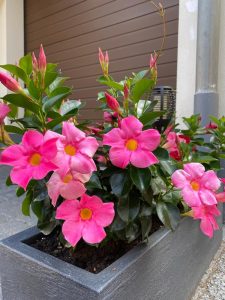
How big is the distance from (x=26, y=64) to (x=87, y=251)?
619 mm

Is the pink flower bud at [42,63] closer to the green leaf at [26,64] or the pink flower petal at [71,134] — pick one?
the green leaf at [26,64]

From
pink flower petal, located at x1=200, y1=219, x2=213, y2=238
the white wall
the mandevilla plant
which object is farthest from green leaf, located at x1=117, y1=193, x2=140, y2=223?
the white wall

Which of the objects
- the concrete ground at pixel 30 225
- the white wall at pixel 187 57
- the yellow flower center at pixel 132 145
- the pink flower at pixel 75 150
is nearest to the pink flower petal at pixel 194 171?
the yellow flower center at pixel 132 145

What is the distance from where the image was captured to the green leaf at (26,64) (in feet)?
2.62

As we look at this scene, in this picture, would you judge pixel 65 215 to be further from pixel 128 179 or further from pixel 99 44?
pixel 99 44

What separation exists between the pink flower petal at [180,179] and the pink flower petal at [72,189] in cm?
27

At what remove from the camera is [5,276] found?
93cm

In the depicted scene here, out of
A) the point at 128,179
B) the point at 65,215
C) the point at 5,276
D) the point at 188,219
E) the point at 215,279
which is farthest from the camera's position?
the point at 215,279

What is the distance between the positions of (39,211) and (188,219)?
0.64 m

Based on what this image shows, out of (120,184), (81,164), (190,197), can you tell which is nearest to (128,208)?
(120,184)

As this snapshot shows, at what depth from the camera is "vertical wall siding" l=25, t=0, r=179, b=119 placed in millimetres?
2996

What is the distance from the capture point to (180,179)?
30.3 inches

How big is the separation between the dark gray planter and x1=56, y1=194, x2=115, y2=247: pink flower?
0.42 feet

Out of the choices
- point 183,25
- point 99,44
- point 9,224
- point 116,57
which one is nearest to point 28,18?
point 99,44
